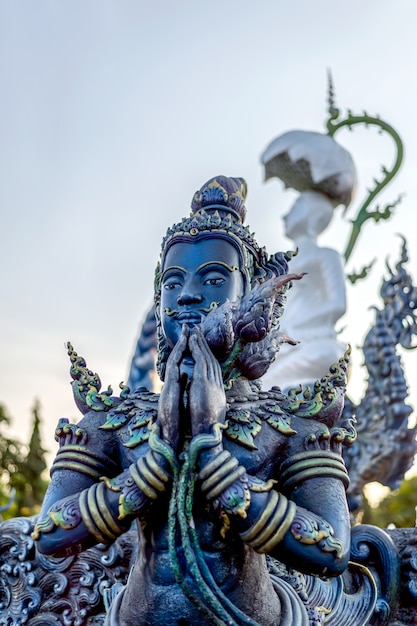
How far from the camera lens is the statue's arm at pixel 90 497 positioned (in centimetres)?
242

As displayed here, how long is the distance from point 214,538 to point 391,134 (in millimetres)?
6008

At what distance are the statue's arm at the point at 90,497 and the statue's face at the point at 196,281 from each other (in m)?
0.49

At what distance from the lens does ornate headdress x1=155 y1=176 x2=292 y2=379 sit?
9.98ft

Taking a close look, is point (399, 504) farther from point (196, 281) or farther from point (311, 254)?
point (196, 281)

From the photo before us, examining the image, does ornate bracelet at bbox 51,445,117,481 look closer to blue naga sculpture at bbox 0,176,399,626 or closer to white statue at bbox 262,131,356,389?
blue naga sculpture at bbox 0,176,399,626

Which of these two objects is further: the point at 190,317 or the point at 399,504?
the point at 399,504

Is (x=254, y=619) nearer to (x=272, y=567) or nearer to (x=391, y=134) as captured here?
(x=272, y=567)

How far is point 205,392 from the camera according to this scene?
2.46 metres

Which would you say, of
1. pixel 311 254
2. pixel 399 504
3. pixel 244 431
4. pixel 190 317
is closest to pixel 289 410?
pixel 244 431

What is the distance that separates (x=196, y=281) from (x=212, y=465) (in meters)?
0.82

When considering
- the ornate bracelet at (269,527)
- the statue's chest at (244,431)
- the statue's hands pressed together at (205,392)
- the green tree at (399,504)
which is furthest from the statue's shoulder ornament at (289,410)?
the green tree at (399,504)

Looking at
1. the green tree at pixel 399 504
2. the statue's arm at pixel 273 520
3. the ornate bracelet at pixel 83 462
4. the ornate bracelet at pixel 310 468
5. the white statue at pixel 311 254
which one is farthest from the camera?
the green tree at pixel 399 504

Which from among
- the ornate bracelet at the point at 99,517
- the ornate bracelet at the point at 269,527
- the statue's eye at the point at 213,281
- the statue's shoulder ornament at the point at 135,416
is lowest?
the ornate bracelet at the point at 269,527

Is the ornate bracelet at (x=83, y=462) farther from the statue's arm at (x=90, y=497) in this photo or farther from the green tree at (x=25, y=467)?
the green tree at (x=25, y=467)
